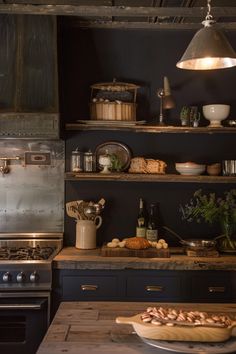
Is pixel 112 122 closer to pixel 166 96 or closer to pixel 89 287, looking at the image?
pixel 166 96

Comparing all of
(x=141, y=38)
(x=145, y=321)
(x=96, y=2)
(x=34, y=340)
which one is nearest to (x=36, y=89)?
(x=96, y=2)

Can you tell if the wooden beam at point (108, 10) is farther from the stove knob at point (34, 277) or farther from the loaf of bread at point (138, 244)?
the stove knob at point (34, 277)

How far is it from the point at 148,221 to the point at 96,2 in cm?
182

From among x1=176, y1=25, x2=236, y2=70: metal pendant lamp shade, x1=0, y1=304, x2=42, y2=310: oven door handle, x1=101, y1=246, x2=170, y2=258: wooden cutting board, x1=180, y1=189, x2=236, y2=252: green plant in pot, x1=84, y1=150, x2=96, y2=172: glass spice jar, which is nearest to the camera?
x1=176, y1=25, x2=236, y2=70: metal pendant lamp shade

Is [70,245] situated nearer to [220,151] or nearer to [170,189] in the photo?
[170,189]

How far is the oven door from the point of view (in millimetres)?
2898

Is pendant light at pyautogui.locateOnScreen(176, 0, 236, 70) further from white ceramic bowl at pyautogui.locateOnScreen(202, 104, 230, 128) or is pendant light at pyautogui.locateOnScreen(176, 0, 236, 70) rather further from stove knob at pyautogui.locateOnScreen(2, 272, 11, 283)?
stove knob at pyautogui.locateOnScreen(2, 272, 11, 283)

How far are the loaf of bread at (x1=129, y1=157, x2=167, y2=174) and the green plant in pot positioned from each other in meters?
0.37

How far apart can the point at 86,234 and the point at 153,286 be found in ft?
2.39

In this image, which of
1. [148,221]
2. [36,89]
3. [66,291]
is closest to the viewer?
[66,291]

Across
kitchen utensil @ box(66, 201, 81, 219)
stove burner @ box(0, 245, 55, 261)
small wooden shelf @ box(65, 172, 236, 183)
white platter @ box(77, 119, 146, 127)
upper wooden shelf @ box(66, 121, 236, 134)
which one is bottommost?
stove burner @ box(0, 245, 55, 261)

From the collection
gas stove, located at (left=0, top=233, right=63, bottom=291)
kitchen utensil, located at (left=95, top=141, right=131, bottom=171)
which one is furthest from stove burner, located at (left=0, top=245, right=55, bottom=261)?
kitchen utensil, located at (left=95, top=141, right=131, bottom=171)

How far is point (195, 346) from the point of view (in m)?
1.58

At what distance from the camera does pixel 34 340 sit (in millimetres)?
2918
